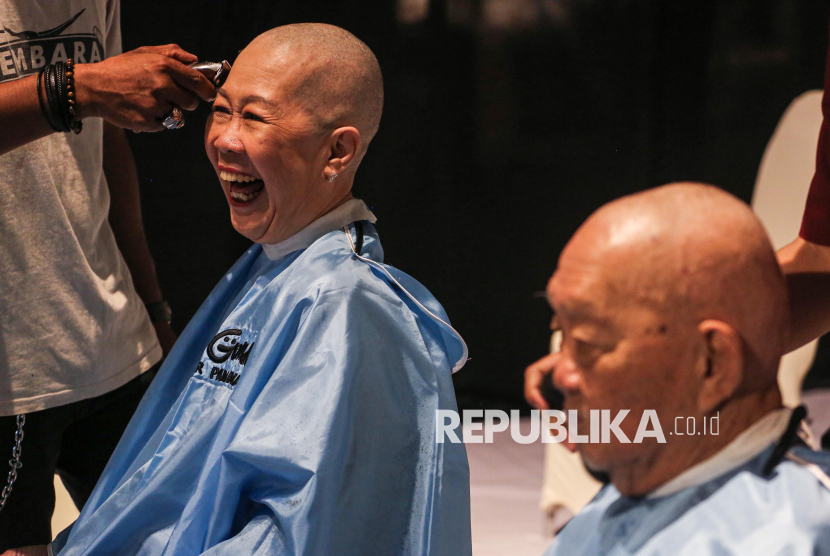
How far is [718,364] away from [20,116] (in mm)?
1118

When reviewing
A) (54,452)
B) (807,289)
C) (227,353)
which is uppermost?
(807,289)

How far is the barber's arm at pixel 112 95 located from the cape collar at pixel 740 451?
1.00m

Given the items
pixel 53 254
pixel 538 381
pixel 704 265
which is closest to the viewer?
pixel 704 265

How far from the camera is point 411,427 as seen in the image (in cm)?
130

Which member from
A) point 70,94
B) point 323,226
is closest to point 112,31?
point 70,94

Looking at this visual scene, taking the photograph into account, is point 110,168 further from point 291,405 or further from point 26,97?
point 291,405

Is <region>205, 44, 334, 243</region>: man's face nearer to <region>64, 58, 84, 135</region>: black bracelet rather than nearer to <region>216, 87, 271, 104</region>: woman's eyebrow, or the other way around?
<region>216, 87, 271, 104</region>: woman's eyebrow

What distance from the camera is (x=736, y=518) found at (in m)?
0.72

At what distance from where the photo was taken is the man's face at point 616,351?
722 millimetres

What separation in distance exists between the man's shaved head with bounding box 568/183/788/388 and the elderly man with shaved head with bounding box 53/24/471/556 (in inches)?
23.3

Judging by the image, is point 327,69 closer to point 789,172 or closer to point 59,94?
point 59,94

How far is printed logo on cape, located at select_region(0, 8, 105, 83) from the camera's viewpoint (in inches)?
57.7

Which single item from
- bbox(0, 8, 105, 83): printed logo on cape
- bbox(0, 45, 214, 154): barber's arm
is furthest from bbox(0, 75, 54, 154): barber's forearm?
bbox(0, 8, 105, 83): printed logo on cape

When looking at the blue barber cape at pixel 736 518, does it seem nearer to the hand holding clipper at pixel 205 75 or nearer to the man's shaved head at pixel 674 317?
the man's shaved head at pixel 674 317
